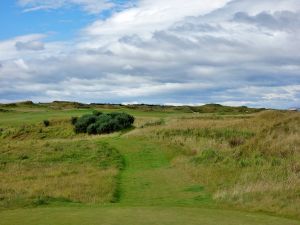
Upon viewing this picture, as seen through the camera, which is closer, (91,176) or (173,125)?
(91,176)

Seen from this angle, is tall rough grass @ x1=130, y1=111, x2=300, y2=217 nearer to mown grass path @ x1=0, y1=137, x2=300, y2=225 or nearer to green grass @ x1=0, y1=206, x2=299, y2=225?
mown grass path @ x1=0, y1=137, x2=300, y2=225

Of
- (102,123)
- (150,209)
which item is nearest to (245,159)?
(150,209)

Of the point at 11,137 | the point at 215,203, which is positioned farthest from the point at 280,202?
the point at 11,137

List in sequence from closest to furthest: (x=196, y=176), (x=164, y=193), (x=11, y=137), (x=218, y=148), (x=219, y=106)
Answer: (x=164, y=193)
(x=196, y=176)
(x=218, y=148)
(x=11, y=137)
(x=219, y=106)

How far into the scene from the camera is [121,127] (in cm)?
4619

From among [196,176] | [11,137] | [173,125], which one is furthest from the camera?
[11,137]

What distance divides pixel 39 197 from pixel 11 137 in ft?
113

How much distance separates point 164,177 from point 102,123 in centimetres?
2443

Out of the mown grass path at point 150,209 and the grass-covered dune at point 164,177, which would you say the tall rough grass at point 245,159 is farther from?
the mown grass path at point 150,209

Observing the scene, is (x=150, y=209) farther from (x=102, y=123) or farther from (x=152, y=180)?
(x=102, y=123)

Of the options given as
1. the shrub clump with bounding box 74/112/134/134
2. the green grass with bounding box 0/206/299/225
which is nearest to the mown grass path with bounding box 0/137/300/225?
the green grass with bounding box 0/206/299/225

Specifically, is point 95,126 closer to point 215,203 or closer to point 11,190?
point 11,190

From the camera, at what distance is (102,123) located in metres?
46.4

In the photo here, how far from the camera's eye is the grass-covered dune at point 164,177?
13.3m
